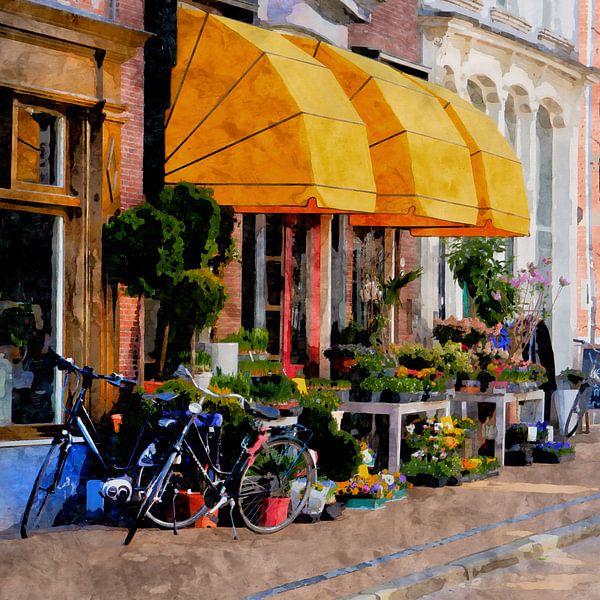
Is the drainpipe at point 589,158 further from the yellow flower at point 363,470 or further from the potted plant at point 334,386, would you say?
the yellow flower at point 363,470

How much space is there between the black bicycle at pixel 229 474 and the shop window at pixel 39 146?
2.32 meters

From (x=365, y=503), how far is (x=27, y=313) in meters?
3.70

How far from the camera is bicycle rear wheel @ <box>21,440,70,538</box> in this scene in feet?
33.7

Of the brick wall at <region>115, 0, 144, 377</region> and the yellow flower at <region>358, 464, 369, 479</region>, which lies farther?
the yellow flower at <region>358, 464, 369, 479</region>

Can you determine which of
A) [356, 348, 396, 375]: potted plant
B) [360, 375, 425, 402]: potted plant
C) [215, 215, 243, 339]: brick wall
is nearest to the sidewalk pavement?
[360, 375, 425, 402]: potted plant

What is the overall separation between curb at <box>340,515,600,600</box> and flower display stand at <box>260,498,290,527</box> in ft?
5.94

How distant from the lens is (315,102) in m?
13.3

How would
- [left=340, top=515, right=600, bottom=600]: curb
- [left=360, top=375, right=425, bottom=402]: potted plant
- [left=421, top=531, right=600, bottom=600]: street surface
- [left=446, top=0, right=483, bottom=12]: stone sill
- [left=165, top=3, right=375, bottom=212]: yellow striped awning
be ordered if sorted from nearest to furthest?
[left=340, top=515, right=600, bottom=600]: curb, [left=421, top=531, right=600, bottom=600]: street surface, [left=165, top=3, right=375, bottom=212]: yellow striped awning, [left=360, top=375, right=425, bottom=402]: potted plant, [left=446, top=0, right=483, bottom=12]: stone sill

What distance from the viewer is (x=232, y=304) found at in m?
14.8

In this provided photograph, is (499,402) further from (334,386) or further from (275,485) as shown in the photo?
(275,485)

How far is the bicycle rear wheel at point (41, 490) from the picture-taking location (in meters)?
10.3

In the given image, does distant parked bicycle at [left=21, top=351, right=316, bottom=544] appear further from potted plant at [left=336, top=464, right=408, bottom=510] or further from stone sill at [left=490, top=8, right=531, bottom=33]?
stone sill at [left=490, top=8, right=531, bottom=33]

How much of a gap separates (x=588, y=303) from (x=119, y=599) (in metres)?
18.9

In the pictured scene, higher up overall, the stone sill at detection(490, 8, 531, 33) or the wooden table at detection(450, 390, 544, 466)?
the stone sill at detection(490, 8, 531, 33)
